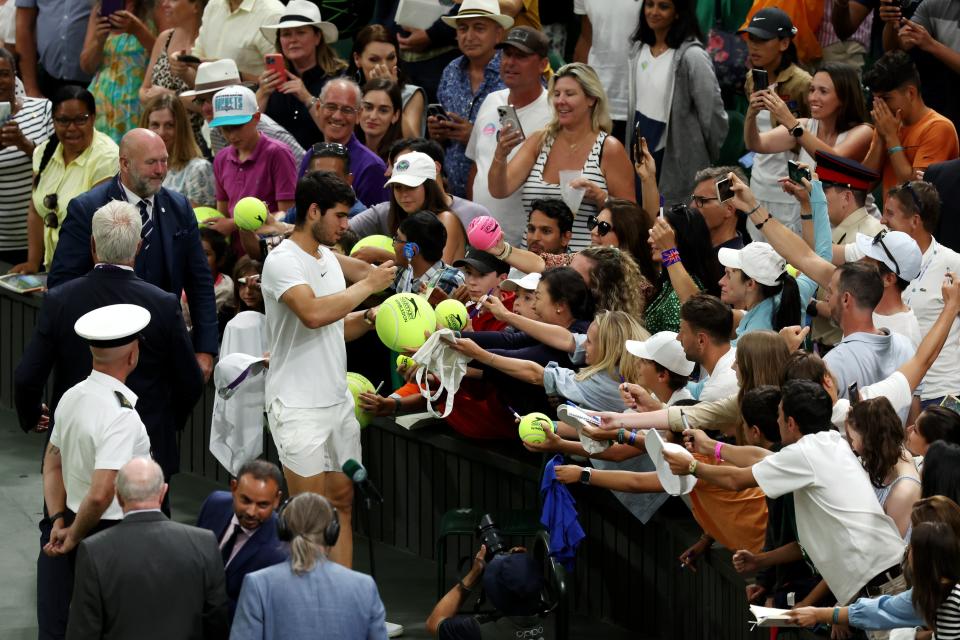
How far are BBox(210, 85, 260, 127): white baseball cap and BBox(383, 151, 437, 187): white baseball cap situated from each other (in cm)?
141

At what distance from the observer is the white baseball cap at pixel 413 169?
26.2 feet

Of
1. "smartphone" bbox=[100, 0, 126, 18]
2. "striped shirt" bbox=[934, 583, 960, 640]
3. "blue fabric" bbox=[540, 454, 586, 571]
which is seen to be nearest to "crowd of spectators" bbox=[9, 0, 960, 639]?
"striped shirt" bbox=[934, 583, 960, 640]

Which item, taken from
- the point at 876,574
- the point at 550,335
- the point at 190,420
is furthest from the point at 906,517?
the point at 190,420

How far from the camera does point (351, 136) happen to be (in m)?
9.16

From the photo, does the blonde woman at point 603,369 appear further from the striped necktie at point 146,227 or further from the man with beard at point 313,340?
the striped necktie at point 146,227

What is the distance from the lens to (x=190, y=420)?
9438mm

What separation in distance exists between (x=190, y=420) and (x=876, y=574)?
201 inches

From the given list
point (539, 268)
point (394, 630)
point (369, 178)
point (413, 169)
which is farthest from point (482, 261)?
point (394, 630)

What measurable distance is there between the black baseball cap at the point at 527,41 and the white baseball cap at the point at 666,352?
268cm

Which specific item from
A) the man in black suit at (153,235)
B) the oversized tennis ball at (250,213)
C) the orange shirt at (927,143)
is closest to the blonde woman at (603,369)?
the man in black suit at (153,235)

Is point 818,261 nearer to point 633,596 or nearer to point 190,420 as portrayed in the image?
point 633,596

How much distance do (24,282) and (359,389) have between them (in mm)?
3404

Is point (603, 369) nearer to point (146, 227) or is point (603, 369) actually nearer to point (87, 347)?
point (87, 347)

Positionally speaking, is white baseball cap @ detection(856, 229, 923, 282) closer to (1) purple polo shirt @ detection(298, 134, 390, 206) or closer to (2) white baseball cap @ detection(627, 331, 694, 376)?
(2) white baseball cap @ detection(627, 331, 694, 376)
